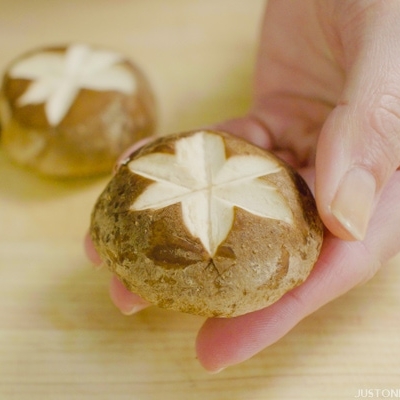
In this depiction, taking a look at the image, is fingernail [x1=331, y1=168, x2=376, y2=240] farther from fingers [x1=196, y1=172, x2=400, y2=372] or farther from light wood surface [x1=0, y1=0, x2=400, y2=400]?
light wood surface [x1=0, y1=0, x2=400, y2=400]

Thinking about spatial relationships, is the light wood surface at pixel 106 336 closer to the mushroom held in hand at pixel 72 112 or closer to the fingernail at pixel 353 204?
the mushroom held in hand at pixel 72 112

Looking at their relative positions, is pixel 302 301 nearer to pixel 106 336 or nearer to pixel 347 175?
pixel 347 175

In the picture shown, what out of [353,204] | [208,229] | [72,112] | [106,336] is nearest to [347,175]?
[353,204]

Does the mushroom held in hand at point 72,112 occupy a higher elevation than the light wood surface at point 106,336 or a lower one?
higher

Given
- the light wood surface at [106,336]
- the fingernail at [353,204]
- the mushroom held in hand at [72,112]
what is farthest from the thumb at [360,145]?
the mushroom held in hand at [72,112]

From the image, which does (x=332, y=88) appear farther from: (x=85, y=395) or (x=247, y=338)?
(x=85, y=395)

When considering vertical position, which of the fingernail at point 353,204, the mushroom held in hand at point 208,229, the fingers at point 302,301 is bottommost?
the fingers at point 302,301
